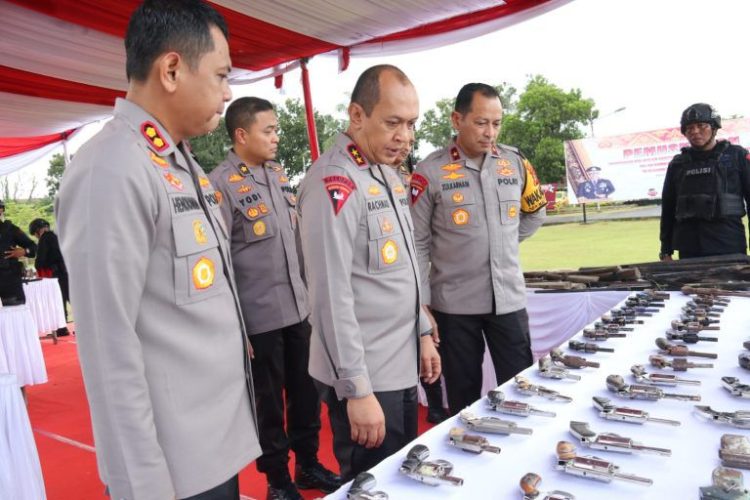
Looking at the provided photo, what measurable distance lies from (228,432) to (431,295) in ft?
4.18

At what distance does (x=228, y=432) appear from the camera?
39.1 inches

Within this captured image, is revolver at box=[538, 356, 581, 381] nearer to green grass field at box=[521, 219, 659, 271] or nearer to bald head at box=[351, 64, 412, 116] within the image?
bald head at box=[351, 64, 412, 116]

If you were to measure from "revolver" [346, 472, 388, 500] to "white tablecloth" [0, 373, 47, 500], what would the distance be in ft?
5.79

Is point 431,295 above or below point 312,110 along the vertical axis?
below

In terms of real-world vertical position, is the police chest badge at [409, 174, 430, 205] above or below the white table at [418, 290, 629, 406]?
above

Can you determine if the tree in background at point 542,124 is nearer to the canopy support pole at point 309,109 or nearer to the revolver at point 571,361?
the canopy support pole at point 309,109

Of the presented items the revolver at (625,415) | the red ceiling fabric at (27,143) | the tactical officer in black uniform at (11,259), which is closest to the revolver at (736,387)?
the revolver at (625,415)

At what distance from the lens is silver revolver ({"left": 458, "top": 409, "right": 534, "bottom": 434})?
1.02m

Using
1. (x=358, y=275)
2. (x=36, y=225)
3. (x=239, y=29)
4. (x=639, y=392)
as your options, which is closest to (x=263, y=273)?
(x=358, y=275)

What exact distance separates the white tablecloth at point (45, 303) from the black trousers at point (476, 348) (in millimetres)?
5486

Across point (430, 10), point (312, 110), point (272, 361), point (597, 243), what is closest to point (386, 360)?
point (272, 361)

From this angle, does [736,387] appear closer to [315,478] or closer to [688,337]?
[688,337]

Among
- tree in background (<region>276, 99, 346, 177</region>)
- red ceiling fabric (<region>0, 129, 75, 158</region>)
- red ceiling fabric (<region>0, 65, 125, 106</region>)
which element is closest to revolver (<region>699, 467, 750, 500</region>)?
red ceiling fabric (<region>0, 65, 125, 106</region>)

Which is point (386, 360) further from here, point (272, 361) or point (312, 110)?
point (312, 110)
